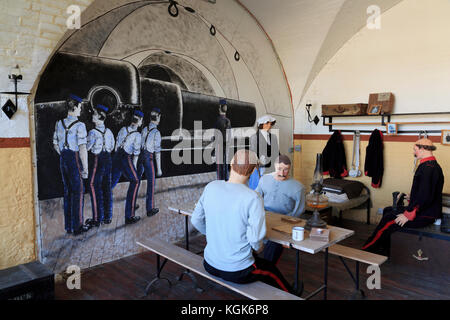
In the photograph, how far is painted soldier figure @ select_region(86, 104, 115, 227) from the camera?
13.0 ft

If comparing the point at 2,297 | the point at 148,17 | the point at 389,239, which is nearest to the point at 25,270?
the point at 2,297

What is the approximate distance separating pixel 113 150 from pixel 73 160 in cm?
50

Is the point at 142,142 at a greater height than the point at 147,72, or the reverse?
the point at 147,72

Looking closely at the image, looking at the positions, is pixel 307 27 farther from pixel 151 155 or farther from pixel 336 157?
pixel 151 155

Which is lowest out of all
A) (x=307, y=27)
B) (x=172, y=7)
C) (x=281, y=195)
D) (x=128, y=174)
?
(x=281, y=195)

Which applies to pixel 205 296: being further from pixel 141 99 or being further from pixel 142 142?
pixel 141 99

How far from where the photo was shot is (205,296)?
3.43 meters

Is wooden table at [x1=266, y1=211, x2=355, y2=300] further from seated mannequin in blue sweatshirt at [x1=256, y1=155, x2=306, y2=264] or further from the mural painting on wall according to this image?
the mural painting on wall

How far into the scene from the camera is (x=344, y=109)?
6.20m

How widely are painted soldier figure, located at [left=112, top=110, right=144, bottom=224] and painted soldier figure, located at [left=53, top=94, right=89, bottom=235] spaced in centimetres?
42

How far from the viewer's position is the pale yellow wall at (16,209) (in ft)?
10.8

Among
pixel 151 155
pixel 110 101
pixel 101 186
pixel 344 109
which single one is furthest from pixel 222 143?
pixel 344 109

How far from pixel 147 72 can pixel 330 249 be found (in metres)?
3.11

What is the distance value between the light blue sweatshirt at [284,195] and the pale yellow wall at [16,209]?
2428 millimetres
